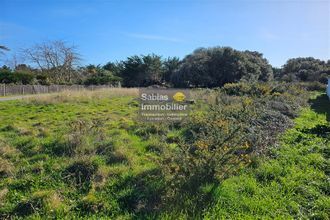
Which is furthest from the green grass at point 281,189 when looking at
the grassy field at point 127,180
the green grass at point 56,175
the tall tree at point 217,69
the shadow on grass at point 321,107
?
the tall tree at point 217,69

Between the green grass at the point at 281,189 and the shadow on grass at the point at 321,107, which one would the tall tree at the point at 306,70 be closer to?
the shadow on grass at the point at 321,107

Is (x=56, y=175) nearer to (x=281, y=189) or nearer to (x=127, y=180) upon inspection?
(x=127, y=180)

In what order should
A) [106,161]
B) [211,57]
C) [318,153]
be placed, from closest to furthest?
[106,161] < [318,153] < [211,57]

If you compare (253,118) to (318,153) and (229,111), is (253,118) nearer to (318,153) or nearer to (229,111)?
(229,111)

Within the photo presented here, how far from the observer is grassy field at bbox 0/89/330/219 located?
154 inches

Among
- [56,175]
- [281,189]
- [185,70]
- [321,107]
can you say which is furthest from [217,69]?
[56,175]

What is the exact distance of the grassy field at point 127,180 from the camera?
391cm

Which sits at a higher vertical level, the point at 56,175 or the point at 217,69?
the point at 217,69

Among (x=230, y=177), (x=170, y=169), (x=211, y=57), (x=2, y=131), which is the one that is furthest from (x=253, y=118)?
(x=211, y=57)

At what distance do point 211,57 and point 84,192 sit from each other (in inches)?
1186

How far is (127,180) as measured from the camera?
4.78 m

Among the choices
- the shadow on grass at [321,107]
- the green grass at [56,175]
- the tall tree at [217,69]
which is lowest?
the green grass at [56,175]

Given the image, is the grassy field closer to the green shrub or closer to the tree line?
the green shrub

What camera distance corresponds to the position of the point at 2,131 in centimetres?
836
